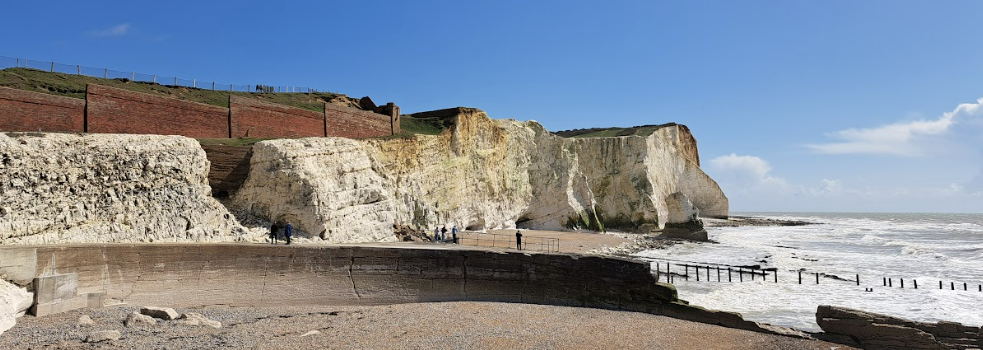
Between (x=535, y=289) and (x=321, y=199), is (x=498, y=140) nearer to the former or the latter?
(x=321, y=199)

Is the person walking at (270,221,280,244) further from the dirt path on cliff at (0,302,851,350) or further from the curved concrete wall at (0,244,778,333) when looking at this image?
the dirt path on cliff at (0,302,851,350)

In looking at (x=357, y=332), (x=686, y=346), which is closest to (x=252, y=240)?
(x=357, y=332)

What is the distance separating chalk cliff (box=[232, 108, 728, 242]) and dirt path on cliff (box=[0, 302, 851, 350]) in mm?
6781

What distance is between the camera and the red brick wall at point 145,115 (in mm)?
19766

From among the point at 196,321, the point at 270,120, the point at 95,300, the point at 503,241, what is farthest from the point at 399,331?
the point at 503,241

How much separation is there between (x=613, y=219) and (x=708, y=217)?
28.9 meters

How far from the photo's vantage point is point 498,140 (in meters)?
39.2

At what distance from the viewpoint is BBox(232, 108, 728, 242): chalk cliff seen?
20781 mm

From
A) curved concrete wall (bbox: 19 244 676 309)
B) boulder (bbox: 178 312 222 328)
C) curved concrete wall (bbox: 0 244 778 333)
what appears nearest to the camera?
boulder (bbox: 178 312 222 328)

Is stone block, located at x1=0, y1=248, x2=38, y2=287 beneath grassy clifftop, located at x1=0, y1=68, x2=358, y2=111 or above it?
beneath

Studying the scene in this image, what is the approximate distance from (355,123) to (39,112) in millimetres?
13551

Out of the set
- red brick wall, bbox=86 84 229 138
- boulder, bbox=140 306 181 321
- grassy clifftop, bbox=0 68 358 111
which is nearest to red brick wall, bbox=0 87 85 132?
red brick wall, bbox=86 84 229 138

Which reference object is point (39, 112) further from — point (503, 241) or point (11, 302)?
point (503, 241)

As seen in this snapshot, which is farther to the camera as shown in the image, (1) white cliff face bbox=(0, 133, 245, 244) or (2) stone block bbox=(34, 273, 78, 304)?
(1) white cliff face bbox=(0, 133, 245, 244)
